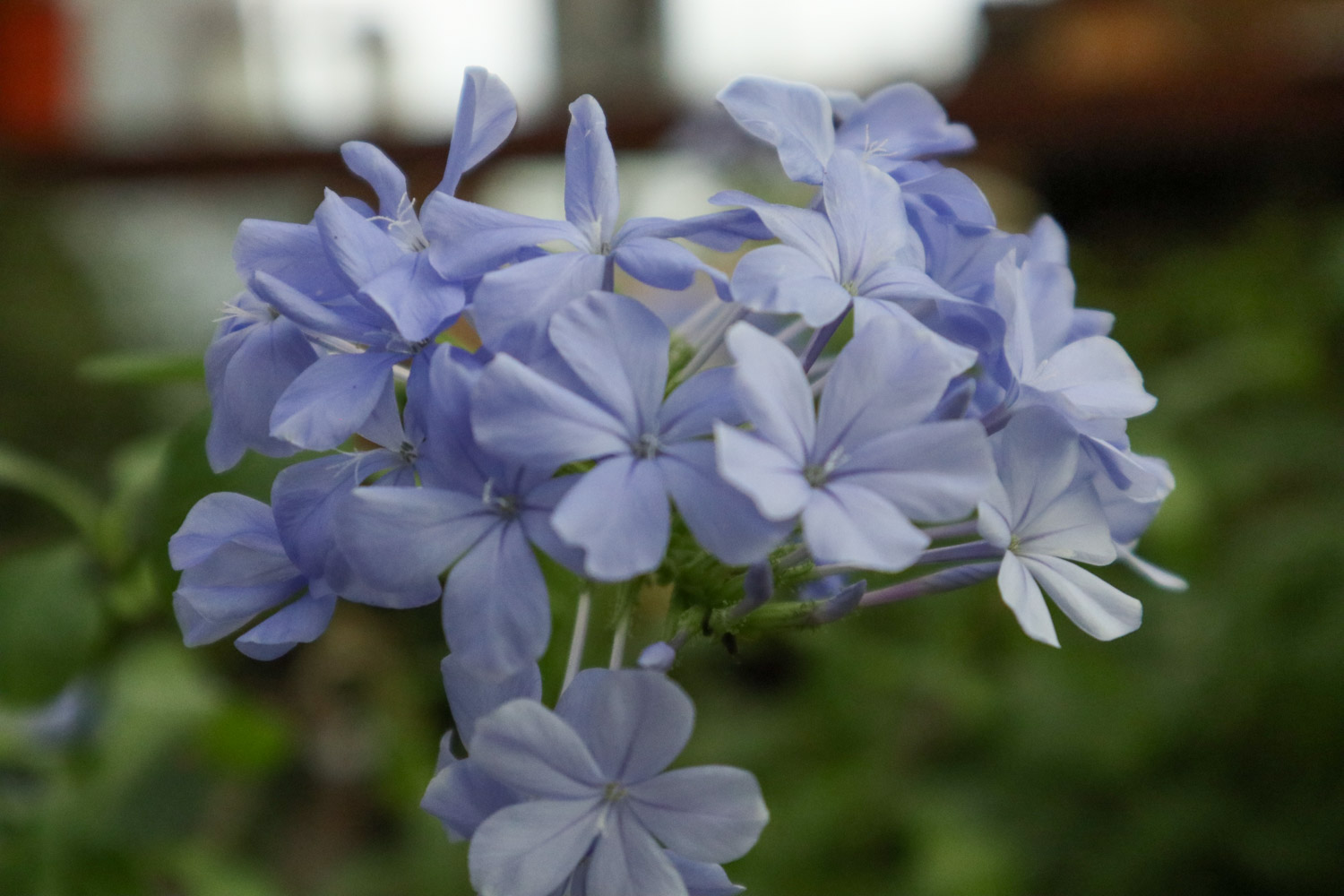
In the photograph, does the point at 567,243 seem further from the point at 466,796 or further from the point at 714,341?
the point at 466,796

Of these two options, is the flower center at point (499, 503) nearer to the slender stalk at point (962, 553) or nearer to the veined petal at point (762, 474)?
the veined petal at point (762, 474)

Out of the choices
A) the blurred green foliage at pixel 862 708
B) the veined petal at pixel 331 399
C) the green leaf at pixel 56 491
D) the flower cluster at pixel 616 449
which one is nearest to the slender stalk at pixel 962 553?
the flower cluster at pixel 616 449

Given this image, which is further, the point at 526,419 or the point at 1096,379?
the point at 1096,379

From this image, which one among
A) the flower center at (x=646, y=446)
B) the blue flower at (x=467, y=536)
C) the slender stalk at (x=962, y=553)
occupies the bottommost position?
A: the slender stalk at (x=962, y=553)

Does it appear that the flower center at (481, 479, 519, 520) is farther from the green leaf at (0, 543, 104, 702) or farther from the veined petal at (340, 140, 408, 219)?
the green leaf at (0, 543, 104, 702)

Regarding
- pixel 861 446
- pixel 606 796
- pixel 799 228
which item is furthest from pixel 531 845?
pixel 799 228

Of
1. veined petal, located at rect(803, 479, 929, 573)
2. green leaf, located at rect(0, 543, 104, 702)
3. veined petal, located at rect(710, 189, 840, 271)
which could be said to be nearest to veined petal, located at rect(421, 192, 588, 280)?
veined petal, located at rect(710, 189, 840, 271)
